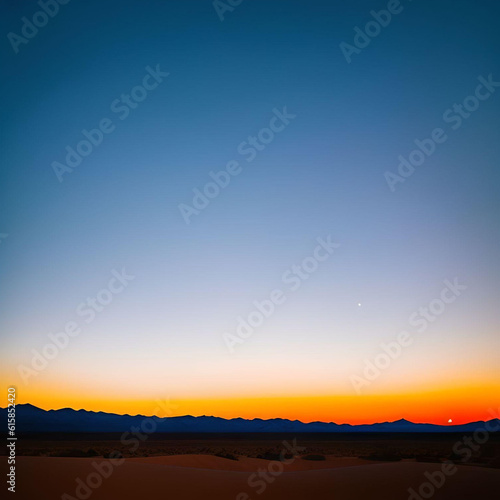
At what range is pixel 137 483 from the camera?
448 inches

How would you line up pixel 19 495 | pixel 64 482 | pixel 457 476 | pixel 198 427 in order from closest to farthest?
pixel 19 495 < pixel 64 482 < pixel 457 476 < pixel 198 427

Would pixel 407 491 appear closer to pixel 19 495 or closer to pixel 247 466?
pixel 247 466

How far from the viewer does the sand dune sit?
1057cm

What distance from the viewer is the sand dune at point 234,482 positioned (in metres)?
10.6

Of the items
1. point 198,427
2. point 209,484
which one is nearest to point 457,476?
point 209,484

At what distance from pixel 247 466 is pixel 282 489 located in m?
5.08

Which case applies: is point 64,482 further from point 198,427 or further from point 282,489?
point 198,427

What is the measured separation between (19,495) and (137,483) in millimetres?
2723

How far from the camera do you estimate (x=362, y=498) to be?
1088 centimetres

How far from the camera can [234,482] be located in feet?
39.5

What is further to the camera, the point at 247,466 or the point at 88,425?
the point at 88,425

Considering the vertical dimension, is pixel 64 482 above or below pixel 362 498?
above

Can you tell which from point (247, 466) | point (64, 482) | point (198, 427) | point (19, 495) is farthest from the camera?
point (198, 427)

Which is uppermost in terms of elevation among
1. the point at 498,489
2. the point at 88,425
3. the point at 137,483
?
the point at 88,425
